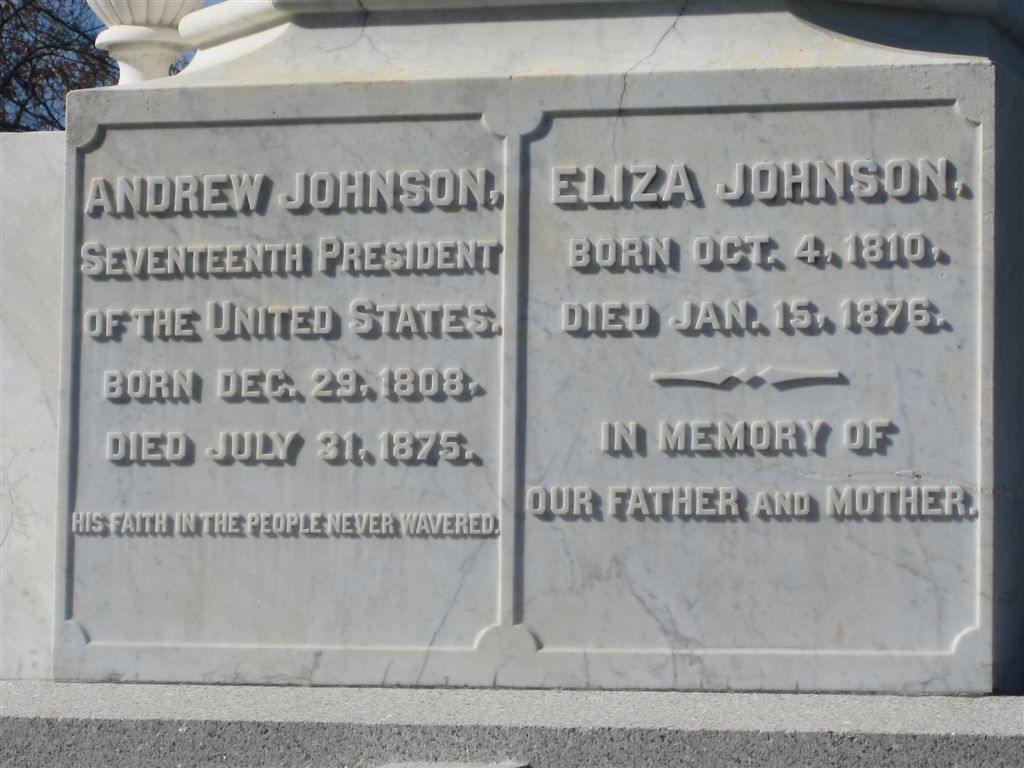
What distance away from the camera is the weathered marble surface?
20.0ft

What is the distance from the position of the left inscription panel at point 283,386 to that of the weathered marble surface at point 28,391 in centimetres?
27

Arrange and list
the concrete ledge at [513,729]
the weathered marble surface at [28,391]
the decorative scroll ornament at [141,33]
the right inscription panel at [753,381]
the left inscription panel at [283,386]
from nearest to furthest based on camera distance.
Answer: the concrete ledge at [513,729] → the right inscription panel at [753,381] → the left inscription panel at [283,386] → the weathered marble surface at [28,391] → the decorative scroll ornament at [141,33]

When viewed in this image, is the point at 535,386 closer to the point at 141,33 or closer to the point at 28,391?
the point at 28,391

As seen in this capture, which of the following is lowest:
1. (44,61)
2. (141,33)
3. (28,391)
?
(28,391)

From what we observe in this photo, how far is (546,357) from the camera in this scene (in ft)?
18.5

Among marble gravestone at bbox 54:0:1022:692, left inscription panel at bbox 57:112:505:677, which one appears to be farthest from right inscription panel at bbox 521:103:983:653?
left inscription panel at bbox 57:112:505:677

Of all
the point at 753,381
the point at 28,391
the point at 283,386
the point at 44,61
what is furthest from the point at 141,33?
the point at 44,61

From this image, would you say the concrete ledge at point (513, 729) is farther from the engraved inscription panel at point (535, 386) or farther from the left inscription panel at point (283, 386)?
the left inscription panel at point (283, 386)

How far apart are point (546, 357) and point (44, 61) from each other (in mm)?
15429

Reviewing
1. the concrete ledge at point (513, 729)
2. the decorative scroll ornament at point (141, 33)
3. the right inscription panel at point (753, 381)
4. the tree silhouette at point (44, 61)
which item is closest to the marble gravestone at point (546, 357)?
the right inscription panel at point (753, 381)

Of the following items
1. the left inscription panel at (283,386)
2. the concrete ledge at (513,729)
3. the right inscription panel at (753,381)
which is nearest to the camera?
the concrete ledge at (513,729)

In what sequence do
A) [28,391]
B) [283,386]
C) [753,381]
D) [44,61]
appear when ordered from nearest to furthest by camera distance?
[753,381] < [283,386] < [28,391] < [44,61]

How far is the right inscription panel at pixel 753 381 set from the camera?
545 centimetres

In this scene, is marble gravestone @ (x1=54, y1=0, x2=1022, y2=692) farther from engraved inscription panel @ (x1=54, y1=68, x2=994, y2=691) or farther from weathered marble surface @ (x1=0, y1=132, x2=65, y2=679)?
weathered marble surface @ (x1=0, y1=132, x2=65, y2=679)
